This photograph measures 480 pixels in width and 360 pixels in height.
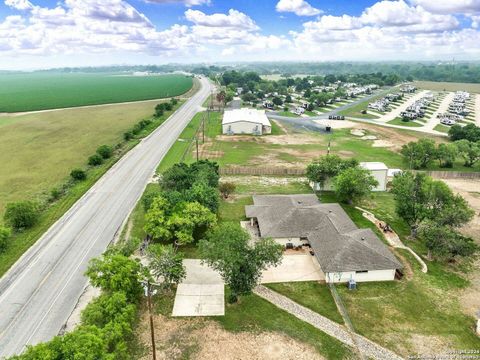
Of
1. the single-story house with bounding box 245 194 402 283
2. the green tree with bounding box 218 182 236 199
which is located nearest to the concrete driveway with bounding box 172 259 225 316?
the single-story house with bounding box 245 194 402 283

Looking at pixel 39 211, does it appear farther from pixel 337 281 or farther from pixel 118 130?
pixel 118 130

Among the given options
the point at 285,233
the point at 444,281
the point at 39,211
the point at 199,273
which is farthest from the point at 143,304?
the point at 444,281

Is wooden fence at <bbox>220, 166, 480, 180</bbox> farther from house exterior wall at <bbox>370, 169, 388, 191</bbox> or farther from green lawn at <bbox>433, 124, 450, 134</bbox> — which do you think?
green lawn at <bbox>433, 124, 450, 134</bbox>

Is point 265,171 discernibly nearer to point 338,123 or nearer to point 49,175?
point 49,175

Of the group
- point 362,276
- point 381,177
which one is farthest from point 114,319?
point 381,177

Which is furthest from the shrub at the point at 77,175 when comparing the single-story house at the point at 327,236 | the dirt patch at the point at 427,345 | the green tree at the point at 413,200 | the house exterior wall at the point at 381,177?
the dirt patch at the point at 427,345

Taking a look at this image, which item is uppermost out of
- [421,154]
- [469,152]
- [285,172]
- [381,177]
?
[469,152]
